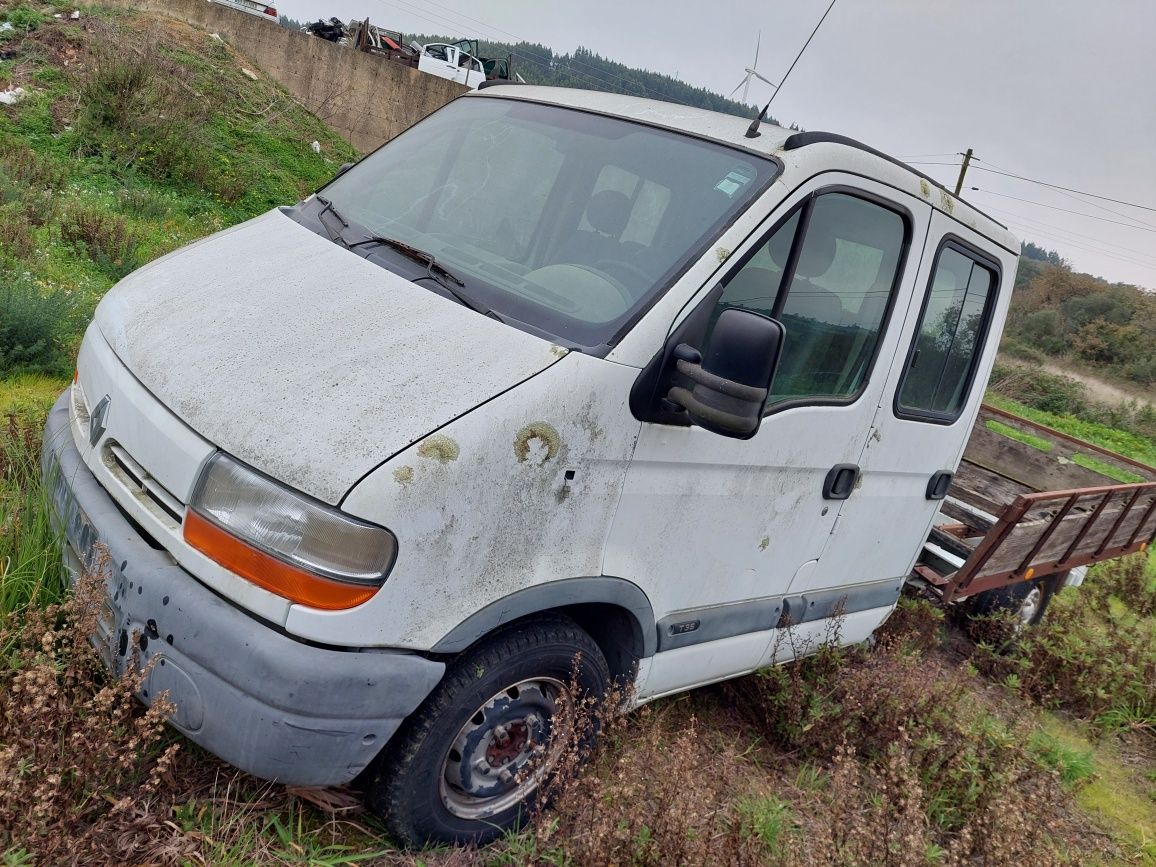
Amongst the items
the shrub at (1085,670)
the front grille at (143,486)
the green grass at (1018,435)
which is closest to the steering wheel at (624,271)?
the front grille at (143,486)

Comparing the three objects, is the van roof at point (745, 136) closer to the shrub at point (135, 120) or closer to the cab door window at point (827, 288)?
the cab door window at point (827, 288)

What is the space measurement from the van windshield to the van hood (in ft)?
0.77

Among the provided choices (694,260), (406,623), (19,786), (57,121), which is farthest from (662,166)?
(57,121)

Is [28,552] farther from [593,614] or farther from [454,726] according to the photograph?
[593,614]

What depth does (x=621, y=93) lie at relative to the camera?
3.59 m

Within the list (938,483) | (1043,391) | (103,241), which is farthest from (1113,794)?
(1043,391)

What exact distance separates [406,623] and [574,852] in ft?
2.90

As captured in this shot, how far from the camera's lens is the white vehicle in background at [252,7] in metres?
20.7

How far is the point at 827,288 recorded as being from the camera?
3.18 meters

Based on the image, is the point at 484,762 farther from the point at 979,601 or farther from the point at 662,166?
the point at 979,601

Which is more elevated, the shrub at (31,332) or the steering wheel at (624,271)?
the steering wheel at (624,271)

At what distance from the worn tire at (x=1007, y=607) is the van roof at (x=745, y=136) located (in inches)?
107

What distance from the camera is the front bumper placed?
6.89ft

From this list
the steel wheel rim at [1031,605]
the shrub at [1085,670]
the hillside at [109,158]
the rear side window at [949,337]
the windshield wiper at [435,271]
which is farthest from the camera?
the hillside at [109,158]
